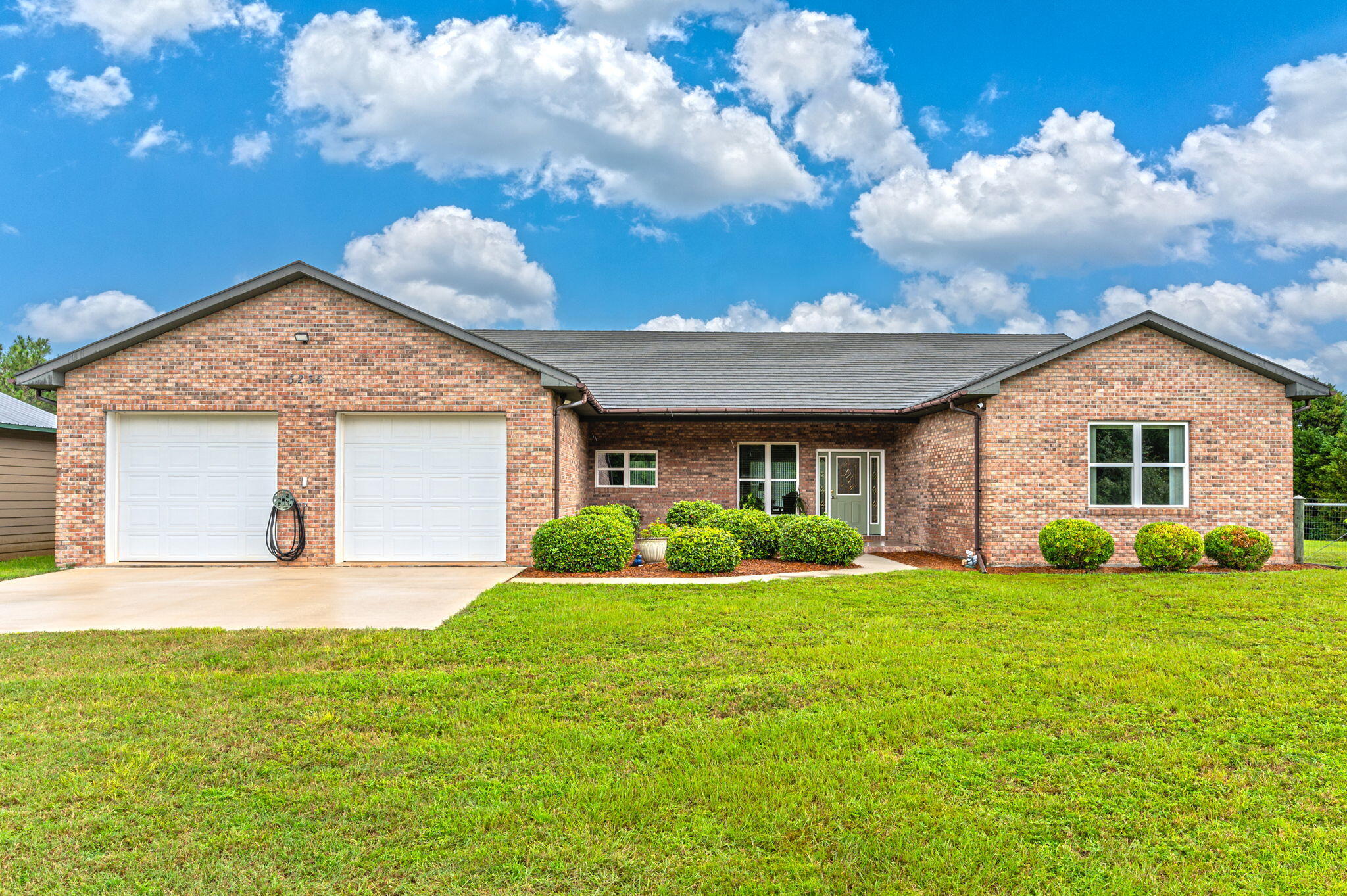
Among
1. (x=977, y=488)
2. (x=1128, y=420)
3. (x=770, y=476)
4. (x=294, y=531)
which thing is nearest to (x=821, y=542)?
(x=977, y=488)

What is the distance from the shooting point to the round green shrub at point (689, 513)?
14289 mm

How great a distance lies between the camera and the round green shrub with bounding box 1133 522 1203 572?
11.7 metres

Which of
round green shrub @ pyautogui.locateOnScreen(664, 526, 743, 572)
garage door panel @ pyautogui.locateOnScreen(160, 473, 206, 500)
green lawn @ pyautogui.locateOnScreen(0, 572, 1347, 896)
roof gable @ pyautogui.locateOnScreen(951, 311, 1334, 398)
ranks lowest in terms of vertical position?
green lawn @ pyautogui.locateOnScreen(0, 572, 1347, 896)

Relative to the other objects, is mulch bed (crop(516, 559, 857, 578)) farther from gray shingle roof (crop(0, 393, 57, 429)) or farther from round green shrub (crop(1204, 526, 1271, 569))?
gray shingle roof (crop(0, 393, 57, 429))

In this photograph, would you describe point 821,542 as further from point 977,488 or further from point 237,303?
point 237,303

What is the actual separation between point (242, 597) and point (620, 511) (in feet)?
21.5

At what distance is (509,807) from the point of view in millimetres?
3279

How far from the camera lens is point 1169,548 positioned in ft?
38.3

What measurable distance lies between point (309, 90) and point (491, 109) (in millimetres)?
3859

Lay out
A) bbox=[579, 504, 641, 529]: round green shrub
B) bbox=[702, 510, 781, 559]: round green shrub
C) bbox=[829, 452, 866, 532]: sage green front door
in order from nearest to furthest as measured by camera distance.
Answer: bbox=[579, 504, 641, 529]: round green shrub
bbox=[702, 510, 781, 559]: round green shrub
bbox=[829, 452, 866, 532]: sage green front door

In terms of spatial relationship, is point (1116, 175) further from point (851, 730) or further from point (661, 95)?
point (851, 730)

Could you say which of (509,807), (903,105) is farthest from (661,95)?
(509,807)

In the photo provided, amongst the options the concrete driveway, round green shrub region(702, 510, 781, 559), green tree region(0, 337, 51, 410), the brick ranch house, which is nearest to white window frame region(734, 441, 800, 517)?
round green shrub region(702, 510, 781, 559)

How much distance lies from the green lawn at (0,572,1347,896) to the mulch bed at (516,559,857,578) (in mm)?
4276
